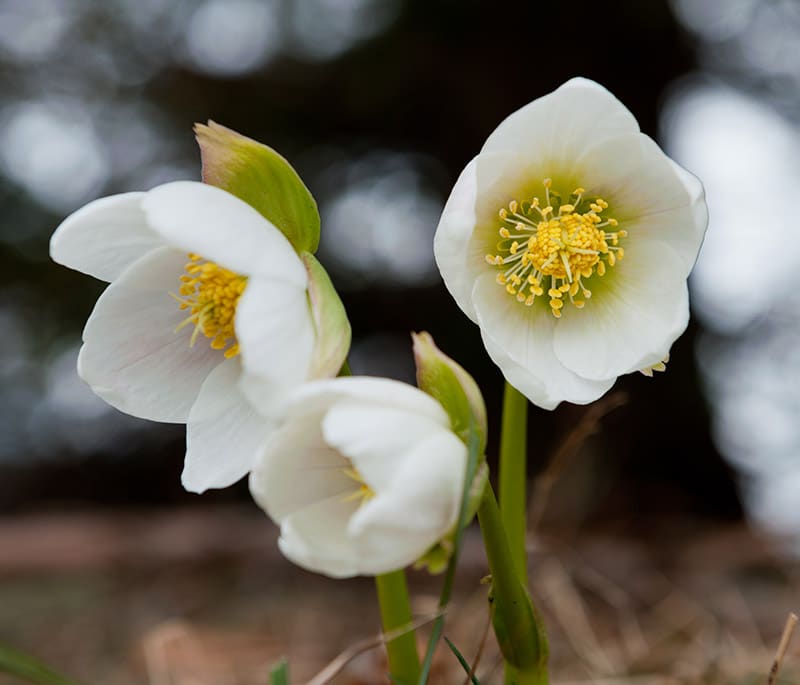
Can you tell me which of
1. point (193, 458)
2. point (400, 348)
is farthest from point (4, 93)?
point (193, 458)

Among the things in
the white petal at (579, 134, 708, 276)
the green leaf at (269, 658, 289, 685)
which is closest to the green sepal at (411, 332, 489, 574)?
the green leaf at (269, 658, 289, 685)

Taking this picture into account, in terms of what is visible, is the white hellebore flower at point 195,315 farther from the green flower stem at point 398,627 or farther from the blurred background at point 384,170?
the blurred background at point 384,170

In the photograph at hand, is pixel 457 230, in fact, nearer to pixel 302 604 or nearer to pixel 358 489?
pixel 358 489

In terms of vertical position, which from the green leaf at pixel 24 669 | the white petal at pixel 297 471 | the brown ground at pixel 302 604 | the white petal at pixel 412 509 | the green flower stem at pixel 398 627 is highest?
the white petal at pixel 412 509

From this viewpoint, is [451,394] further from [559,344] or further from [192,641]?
[192,641]

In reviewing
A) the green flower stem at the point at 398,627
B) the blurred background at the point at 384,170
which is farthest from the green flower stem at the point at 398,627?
the blurred background at the point at 384,170

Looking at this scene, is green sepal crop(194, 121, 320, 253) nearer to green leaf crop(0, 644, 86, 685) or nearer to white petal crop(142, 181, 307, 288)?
white petal crop(142, 181, 307, 288)
